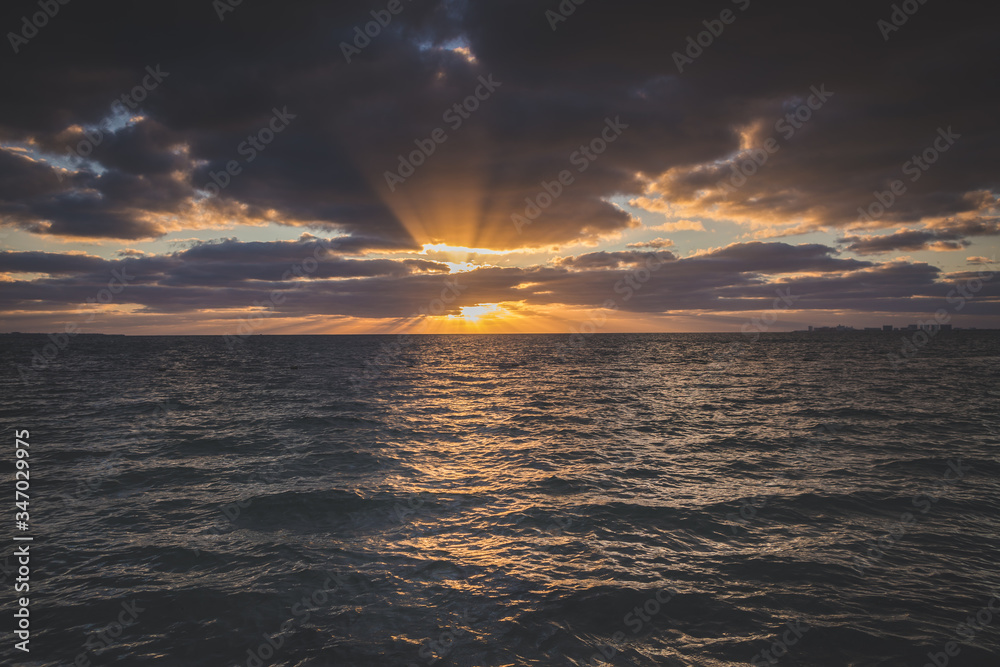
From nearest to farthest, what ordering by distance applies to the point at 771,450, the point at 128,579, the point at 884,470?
the point at 128,579
the point at 884,470
the point at 771,450

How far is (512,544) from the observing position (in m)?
10.6

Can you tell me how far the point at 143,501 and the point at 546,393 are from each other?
30110 mm

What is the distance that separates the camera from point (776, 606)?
8.09 metres

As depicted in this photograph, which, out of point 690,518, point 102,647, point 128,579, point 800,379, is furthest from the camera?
point 800,379

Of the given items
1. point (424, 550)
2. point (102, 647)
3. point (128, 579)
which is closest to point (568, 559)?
point (424, 550)

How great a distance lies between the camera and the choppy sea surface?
7180mm

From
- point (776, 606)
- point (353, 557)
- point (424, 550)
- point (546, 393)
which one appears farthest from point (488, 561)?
point (546, 393)

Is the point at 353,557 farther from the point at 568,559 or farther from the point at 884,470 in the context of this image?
the point at 884,470

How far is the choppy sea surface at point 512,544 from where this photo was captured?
283 inches

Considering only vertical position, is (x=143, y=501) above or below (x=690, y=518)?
below

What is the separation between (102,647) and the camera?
277 inches

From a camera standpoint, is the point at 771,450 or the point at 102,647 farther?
the point at 771,450

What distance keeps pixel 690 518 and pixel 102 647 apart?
12611 mm

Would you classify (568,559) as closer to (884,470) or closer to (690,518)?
(690,518)
